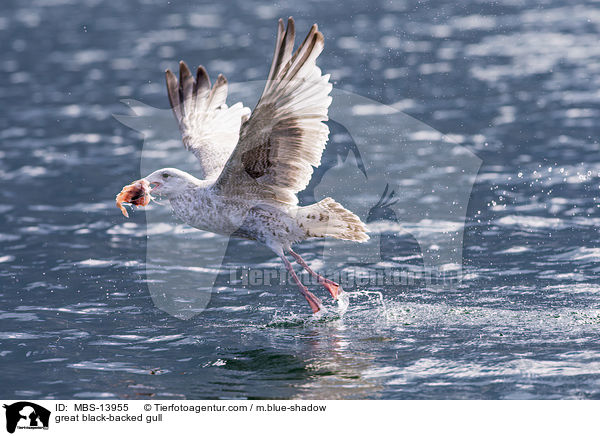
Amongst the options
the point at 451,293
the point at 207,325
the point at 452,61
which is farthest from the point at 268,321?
the point at 452,61

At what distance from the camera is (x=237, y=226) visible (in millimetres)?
9305

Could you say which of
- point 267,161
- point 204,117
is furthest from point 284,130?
point 204,117

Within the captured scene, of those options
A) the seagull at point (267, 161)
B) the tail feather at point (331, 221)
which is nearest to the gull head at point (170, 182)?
the seagull at point (267, 161)

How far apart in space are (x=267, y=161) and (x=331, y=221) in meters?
0.93

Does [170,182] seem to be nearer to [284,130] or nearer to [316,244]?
[284,130]

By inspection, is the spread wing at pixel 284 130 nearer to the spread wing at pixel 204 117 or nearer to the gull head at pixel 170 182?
the gull head at pixel 170 182

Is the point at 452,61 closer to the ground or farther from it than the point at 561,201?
farther from it

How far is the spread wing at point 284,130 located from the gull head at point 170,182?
0.40 meters

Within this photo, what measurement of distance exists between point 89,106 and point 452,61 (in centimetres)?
803

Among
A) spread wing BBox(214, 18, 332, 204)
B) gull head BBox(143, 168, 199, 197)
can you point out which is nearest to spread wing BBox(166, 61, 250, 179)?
gull head BBox(143, 168, 199, 197)

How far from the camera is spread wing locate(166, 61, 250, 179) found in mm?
10227

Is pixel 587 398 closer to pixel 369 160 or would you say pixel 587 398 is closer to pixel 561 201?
pixel 561 201
